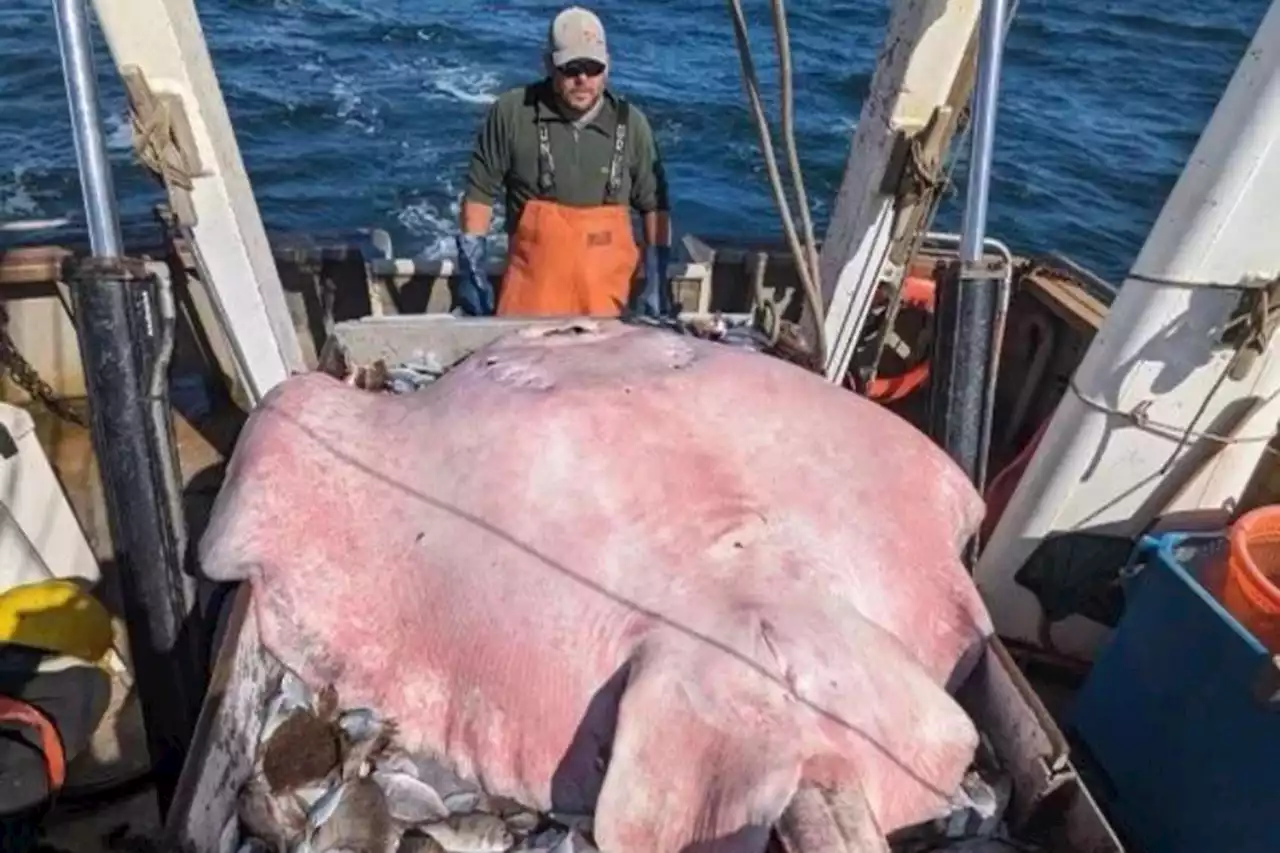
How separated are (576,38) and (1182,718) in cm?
374

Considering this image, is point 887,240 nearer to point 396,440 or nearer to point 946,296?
point 946,296

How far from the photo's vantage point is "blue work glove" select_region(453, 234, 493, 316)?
240 inches

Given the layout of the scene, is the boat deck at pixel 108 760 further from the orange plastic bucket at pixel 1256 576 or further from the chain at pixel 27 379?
the orange plastic bucket at pixel 1256 576

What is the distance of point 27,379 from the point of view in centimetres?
635

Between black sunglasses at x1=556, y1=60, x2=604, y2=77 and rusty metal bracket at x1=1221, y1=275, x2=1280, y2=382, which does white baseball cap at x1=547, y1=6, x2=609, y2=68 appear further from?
rusty metal bracket at x1=1221, y1=275, x2=1280, y2=382

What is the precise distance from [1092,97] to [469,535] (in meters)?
13.5

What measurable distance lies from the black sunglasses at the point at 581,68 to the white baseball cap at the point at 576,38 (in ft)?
0.07

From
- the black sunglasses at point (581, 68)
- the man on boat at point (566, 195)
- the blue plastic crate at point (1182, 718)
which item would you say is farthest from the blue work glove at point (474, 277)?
the blue plastic crate at point (1182, 718)

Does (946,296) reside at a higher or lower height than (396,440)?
higher

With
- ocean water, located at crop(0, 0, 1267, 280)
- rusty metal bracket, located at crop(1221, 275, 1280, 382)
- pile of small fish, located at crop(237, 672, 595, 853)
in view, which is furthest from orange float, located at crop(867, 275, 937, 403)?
ocean water, located at crop(0, 0, 1267, 280)

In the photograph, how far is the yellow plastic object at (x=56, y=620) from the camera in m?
4.70

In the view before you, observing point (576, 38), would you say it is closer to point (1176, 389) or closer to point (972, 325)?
point (972, 325)

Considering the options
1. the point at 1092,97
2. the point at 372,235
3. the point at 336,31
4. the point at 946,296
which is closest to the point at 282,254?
the point at 372,235

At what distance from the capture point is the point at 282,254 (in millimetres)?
6961
